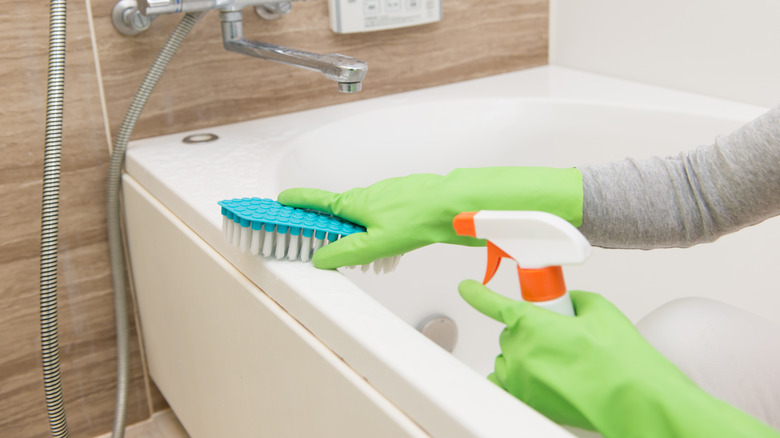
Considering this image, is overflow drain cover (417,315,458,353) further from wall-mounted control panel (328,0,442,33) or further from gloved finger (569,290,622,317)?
gloved finger (569,290,622,317)

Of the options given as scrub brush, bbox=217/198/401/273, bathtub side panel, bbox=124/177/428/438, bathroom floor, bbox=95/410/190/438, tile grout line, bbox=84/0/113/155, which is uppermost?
tile grout line, bbox=84/0/113/155

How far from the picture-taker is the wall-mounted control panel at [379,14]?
3.52 ft

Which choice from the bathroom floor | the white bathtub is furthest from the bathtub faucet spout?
the bathroom floor

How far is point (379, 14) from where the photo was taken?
1.10 meters

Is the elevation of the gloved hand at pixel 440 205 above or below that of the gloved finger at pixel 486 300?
above

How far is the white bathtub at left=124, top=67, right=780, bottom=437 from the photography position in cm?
51

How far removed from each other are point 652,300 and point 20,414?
88 centimetres

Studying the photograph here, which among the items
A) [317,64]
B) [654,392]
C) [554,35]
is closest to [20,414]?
[317,64]

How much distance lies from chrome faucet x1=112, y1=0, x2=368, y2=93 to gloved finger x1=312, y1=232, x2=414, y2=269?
8.3 inches

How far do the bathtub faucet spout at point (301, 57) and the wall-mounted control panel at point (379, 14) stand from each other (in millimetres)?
164

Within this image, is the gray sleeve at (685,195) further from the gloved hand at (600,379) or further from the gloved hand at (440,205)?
the gloved hand at (600,379)

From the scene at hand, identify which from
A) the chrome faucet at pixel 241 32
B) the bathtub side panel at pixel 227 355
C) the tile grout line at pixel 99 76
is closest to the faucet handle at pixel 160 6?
the chrome faucet at pixel 241 32

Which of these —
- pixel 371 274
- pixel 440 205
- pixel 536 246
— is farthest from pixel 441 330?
pixel 536 246

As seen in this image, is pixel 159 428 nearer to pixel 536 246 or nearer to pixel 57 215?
pixel 57 215
